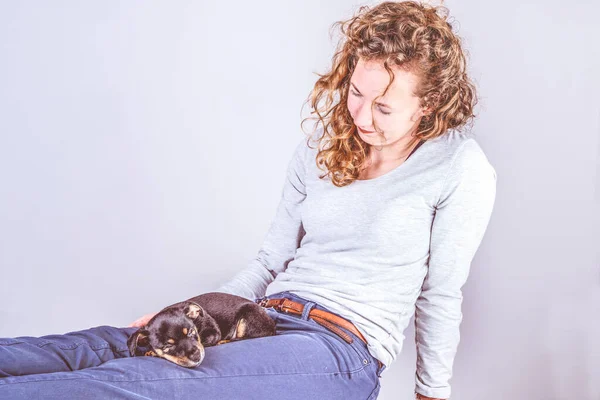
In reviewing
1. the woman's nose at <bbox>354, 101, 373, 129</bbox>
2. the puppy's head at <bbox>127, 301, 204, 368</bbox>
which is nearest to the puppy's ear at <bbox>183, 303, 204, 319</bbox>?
the puppy's head at <bbox>127, 301, 204, 368</bbox>

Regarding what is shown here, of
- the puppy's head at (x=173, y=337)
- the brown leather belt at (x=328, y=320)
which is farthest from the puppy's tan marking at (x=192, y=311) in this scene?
the brown leather belt at (x=328, y=320)

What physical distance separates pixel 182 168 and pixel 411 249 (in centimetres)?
98

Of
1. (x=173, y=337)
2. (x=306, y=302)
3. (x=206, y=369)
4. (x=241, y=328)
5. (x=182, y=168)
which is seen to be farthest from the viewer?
(x=182, y=168)

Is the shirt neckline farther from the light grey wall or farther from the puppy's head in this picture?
the puppy's head

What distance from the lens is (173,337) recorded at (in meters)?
1.29

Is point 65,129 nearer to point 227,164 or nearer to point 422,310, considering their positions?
point 227,164

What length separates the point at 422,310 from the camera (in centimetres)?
151

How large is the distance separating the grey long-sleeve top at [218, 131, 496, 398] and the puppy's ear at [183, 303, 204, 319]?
269 mm

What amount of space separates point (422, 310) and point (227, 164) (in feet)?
2.94

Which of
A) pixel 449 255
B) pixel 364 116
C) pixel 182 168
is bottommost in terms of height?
pixel 449 255

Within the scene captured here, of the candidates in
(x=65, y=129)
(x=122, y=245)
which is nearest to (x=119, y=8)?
(x=65, y=129)

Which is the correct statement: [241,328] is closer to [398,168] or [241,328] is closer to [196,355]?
[196,355]

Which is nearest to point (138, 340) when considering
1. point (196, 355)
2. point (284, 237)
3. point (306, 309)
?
point (196, 355)

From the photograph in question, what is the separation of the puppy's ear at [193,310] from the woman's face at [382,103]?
56 cm
